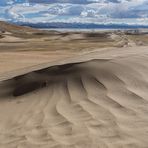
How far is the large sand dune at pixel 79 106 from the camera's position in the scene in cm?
487

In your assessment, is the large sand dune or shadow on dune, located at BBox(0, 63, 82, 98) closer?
the large sand dune

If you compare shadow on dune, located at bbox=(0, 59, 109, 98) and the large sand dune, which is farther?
shadow on dune, located at bbox=(0, 59, 109, 98)

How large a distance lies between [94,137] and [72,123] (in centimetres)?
64

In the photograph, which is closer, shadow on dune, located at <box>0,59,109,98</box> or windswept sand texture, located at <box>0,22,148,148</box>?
windswept sand texture, located at <box>0,22,148,148</box>

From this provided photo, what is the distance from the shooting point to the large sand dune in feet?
16.0

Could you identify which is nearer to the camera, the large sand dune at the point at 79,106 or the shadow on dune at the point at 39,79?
the large sand dune at the point at 79,106

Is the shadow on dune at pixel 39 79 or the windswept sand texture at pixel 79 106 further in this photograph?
the shadow on dune at pixel 39 79

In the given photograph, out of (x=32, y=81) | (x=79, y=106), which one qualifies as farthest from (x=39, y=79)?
(x=79, y=106)

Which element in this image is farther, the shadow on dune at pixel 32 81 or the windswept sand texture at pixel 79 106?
the shadow on dune at pixel 32 81

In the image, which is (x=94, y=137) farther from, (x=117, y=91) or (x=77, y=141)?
(x=117, y=91)

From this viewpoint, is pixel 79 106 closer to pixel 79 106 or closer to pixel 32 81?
pixel 79 106

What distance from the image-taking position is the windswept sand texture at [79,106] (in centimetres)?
487

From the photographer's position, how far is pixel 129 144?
4512mm

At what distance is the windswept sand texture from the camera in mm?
4871
